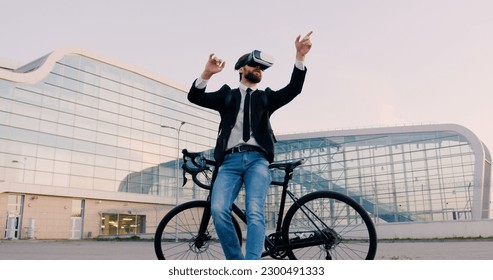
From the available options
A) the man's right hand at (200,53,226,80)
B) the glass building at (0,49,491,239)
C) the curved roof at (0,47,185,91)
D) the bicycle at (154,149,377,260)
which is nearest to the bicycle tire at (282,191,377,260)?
the bicycle at (154,149,377,260)

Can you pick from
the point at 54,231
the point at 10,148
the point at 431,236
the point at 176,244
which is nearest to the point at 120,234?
the point at 54,231

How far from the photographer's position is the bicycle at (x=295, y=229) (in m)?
3.49

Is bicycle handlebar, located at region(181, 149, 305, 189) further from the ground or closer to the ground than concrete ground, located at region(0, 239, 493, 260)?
further from the ground

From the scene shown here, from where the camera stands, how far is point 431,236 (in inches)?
850

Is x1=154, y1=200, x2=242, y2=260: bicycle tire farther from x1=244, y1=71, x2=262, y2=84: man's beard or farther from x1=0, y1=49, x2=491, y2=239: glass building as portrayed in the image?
x1=0, y1=49, x2=491, y2=239: glass building

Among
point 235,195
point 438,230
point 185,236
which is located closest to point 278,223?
point 235,195

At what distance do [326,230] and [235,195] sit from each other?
843mm

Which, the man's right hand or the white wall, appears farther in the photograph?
the white wall

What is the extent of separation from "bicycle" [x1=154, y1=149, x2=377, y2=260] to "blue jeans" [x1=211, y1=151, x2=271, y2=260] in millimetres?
275

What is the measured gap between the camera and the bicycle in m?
3.49

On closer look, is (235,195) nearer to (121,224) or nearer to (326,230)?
(326,230)

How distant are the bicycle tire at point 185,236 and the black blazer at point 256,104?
71cm

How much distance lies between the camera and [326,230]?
357cm

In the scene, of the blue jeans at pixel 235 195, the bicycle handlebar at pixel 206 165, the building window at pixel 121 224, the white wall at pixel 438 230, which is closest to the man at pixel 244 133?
the blue jeans at pixel 235 195
